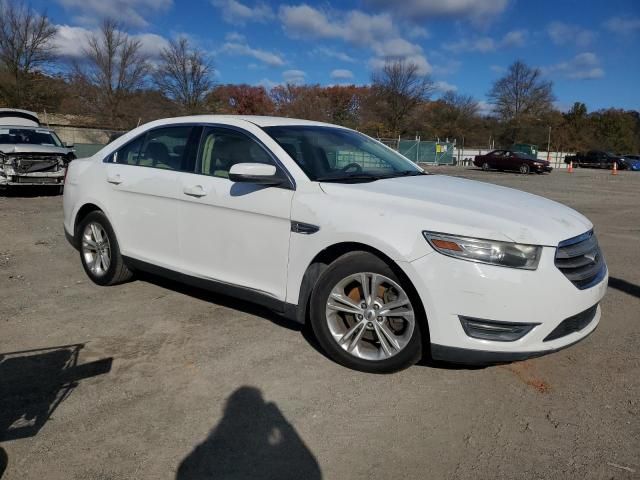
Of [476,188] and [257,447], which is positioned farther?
[476,188]

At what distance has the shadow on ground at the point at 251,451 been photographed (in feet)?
8.18

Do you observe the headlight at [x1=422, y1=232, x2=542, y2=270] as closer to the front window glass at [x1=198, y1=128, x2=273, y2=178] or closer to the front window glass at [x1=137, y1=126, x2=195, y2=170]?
the front window glass at [x1=198, y1=128, x2=273, y2=178]

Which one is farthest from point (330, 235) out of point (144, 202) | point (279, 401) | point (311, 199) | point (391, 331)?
point (144, 202)

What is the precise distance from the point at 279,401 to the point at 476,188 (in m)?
2.14

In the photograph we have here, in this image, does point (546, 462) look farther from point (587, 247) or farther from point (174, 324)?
point (174, 324)

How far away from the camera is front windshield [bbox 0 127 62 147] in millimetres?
12578

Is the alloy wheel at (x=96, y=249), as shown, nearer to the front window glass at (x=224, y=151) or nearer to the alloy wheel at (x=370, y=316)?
the front window glass at (x=224, y=151)

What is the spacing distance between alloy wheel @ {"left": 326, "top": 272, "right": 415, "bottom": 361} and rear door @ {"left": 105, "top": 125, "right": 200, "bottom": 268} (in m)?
1.65

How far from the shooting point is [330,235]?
3465 mm

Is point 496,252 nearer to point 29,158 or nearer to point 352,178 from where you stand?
point 352,178

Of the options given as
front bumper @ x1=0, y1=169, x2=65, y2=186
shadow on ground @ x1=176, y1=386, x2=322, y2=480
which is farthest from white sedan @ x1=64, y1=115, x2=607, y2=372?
front bumper @ x1=0, y1=169, x2=65, y2=186

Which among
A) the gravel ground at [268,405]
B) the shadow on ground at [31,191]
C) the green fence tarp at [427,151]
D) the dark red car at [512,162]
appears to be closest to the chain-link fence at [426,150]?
the green fence tarp at [427,151]

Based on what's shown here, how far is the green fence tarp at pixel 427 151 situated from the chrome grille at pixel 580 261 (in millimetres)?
33281

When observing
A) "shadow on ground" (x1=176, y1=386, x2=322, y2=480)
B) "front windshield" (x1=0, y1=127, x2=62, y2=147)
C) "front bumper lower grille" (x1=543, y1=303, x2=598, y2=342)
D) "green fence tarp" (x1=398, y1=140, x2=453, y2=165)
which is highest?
"green fence tarp" (x1=398, y1=140, x2=453, y2=165)
